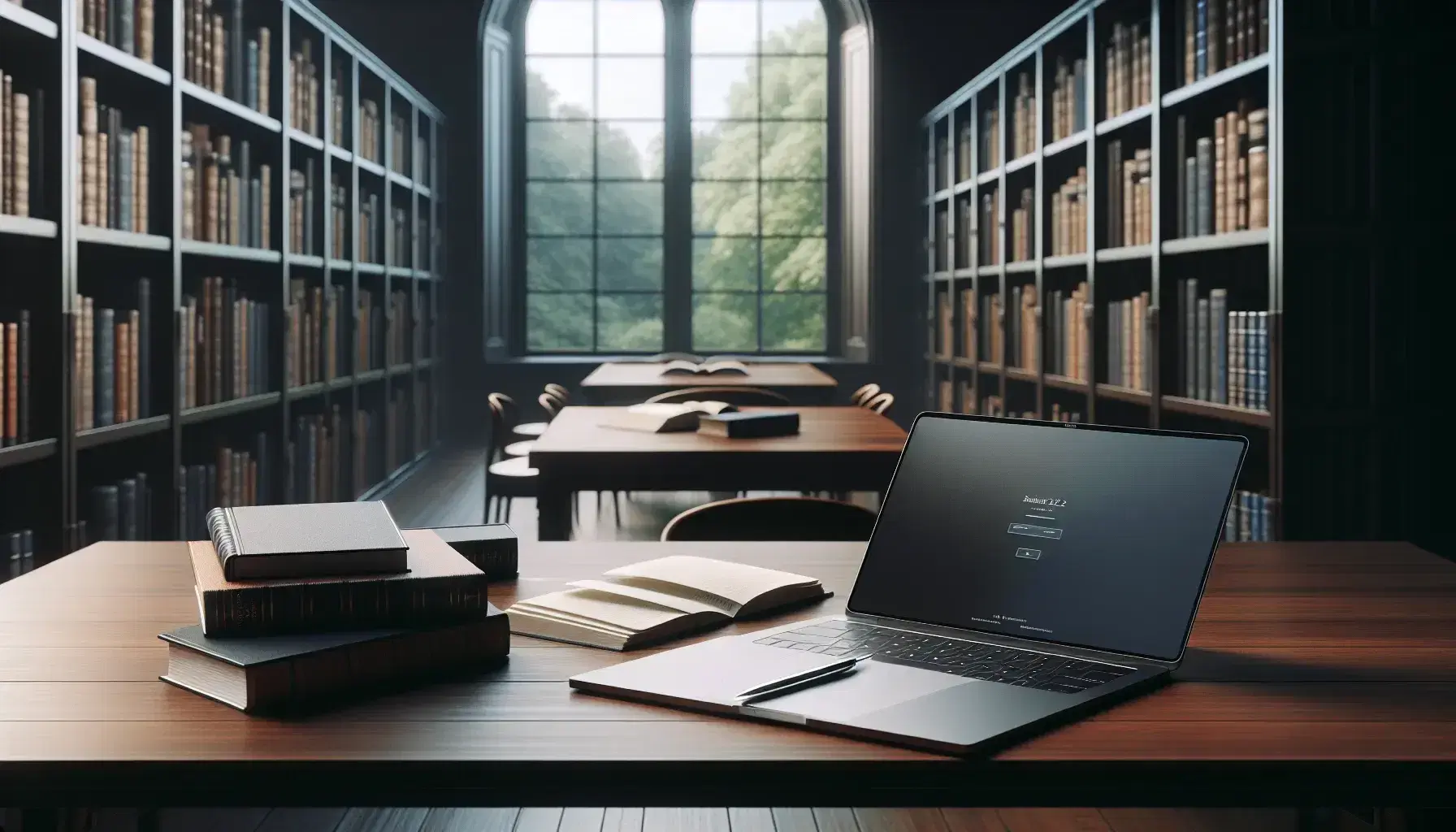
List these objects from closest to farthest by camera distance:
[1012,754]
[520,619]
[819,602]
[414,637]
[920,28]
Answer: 1. [1012,754]
2. [414,637]
3. [520,619]
4. [819,602]
5. [920,28]

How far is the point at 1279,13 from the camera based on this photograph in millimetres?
3326

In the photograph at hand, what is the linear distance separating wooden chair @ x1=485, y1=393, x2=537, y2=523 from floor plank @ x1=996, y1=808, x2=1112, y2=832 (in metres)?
2.27

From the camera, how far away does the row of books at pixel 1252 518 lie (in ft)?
11.6

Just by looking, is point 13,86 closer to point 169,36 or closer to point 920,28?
point 169,36

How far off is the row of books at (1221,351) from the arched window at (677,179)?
17.4 feet

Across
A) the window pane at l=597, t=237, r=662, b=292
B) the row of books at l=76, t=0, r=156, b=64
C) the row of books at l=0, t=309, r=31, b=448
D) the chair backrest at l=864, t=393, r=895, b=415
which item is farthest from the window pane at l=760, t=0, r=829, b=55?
the row of books at l=0, t=309, r=31, b=448

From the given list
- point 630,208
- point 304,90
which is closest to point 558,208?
point 630,208

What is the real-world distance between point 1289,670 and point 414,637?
29.2 inches

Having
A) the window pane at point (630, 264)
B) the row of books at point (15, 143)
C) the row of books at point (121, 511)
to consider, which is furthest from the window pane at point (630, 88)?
the row of books at point (15, 143)

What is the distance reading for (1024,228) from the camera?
6.63 m

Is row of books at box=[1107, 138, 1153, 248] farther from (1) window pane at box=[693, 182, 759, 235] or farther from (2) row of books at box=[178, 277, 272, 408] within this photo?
(1) window pane at box=[693, 182, 759, 235]

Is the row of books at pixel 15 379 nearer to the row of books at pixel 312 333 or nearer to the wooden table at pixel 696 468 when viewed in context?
the wooden table at pixel 696 468

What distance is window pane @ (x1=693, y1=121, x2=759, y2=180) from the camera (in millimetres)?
9680

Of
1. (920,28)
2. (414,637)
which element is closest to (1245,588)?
(414,637)
